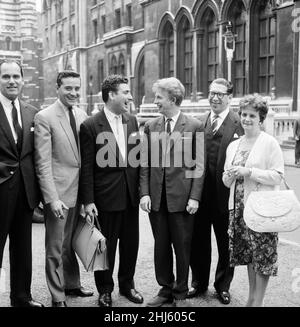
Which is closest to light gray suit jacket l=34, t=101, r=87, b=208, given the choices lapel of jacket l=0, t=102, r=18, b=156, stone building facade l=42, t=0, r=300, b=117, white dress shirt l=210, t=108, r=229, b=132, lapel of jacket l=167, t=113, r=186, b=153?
lapel of jacket l=0, t=102, r=18, b=156

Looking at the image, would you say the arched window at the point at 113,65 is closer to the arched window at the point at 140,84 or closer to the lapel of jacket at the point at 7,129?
the arched window at the point at 140,84

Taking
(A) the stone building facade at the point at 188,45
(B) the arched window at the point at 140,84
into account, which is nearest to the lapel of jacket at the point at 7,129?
(A) the stone building facade at the point at 188,45

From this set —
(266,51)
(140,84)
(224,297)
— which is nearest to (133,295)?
(224,297)

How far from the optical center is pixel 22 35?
5278 cm

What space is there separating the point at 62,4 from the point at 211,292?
4689 centimetres

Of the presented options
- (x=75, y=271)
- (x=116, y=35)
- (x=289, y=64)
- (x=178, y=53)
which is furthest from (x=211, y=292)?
(x=116, y=35)

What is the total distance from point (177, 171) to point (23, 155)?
1465 mm

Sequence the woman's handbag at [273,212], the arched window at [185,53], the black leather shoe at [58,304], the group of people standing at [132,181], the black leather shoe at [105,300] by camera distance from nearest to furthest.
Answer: the woman's handbag at [273,212] < the group of people standing at [132,181] < the black leather shoe at [58,304] < the black leather shoe at [105,300] < the arched window at [185,53]

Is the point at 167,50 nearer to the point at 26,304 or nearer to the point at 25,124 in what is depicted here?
the point at 25,124

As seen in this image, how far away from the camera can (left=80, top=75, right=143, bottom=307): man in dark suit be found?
4.78 meters

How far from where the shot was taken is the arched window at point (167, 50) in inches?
1106

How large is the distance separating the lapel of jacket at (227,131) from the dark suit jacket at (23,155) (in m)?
1.85

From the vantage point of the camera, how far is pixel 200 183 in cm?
475

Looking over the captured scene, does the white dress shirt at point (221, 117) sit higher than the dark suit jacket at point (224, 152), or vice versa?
the white dress shirt at point (221, 117)
